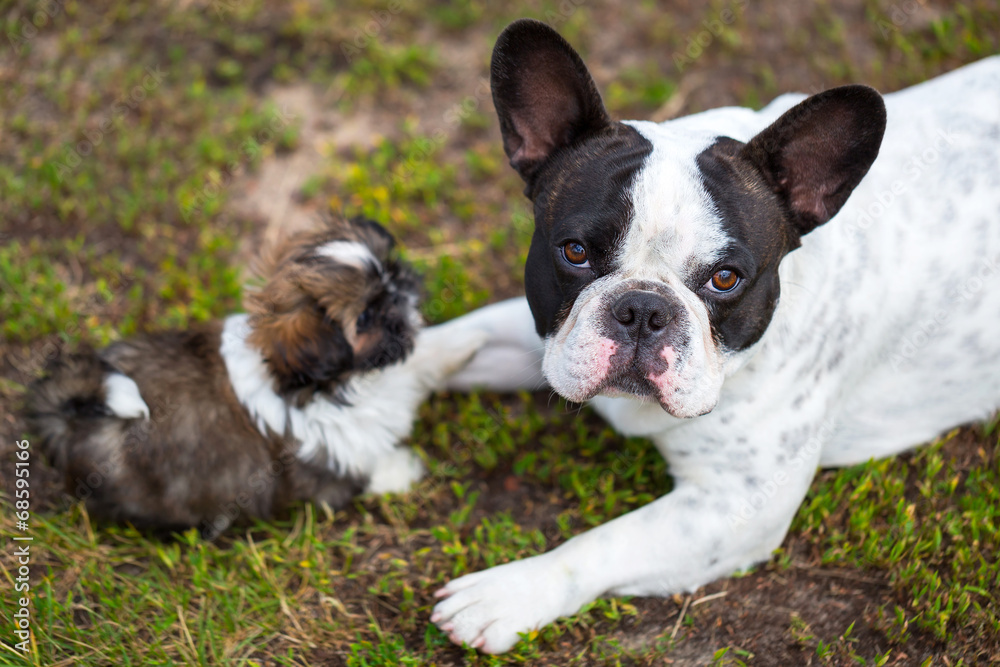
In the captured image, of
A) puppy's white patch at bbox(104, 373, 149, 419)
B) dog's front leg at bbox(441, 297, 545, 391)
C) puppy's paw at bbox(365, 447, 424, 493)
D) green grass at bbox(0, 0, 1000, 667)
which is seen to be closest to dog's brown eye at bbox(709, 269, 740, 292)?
green grass at bbox(0, 0, 1000, 667)

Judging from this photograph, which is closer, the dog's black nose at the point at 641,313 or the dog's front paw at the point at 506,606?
the dog's black nose at the point at 641,313

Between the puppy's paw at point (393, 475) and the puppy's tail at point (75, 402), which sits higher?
the puppy's tail at point (75, 402)

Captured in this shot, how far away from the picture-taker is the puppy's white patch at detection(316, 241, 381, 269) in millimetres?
3719

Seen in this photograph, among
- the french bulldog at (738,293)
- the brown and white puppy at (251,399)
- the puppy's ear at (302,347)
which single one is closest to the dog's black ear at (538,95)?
the french bulldog at (738,293)

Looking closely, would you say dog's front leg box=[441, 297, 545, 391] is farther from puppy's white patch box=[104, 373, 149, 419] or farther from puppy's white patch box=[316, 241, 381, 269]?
puppy's white patch box=[104, 373, 149, 419]

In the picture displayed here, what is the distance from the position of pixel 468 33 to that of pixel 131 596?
15.2ft

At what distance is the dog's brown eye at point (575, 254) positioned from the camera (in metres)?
3.11

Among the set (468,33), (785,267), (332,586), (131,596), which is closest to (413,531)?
(332,586)

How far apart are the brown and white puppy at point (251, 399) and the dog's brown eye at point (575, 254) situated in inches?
40.9

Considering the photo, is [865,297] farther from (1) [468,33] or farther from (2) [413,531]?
(1) [468,33]

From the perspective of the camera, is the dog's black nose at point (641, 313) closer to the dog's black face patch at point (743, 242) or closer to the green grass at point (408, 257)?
the dog's black face patch at point (743, 242)

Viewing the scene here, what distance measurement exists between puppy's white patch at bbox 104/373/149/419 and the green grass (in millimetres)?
667

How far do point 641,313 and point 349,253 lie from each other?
1485 millimetres

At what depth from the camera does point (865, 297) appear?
349cm
